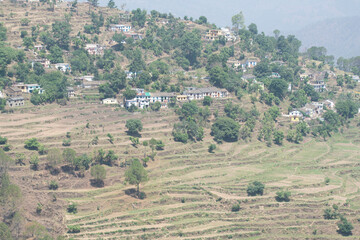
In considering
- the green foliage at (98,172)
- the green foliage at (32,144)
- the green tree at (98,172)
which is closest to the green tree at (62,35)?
the green foliage at (32,144)

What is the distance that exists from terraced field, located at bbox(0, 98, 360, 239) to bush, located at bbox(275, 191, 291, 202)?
2.20 ft

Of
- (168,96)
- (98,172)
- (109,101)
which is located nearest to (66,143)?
(98,172)

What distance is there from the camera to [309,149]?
68750 millimetres

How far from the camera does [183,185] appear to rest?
52.3 m

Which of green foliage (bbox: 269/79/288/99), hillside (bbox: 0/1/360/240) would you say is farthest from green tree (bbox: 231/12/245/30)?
green foliage (bbox: 269/79/288/99)

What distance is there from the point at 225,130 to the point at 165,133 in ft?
30.1

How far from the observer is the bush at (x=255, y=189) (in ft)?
167

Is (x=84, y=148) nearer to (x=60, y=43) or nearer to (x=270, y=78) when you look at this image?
(x=60, y=43)

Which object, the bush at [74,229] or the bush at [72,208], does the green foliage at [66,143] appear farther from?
the bush at [74,229]

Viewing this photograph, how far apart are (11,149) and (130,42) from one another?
1752 inches

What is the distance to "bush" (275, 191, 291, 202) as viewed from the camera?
50156 mm

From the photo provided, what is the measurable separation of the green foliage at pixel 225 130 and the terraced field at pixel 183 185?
5.34ft

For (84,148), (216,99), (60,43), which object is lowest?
(84,148)

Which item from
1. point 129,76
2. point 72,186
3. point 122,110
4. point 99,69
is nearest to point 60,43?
point 99,69
